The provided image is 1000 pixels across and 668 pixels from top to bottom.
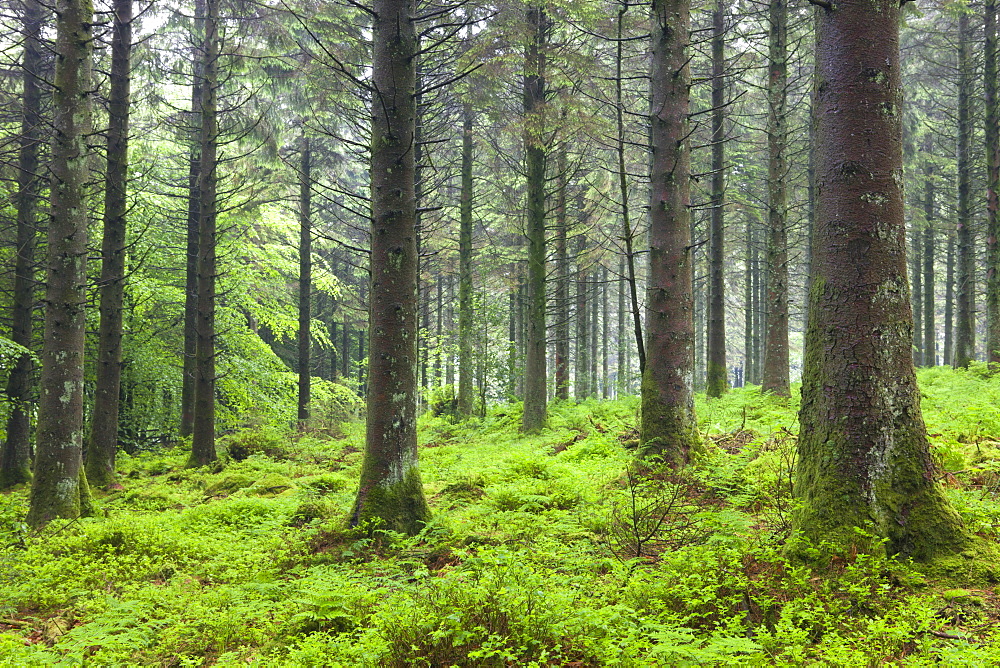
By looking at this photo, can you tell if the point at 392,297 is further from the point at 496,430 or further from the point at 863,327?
the point at 496,430

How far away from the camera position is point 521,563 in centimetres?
414

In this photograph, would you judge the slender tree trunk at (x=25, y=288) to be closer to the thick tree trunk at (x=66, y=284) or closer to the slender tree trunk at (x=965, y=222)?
the thick tree trunk at (x=66, y=284)

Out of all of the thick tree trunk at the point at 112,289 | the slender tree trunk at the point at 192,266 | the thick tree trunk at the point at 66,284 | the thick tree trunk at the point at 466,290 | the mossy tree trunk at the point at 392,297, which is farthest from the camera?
the thick tree trunk at the point at 466,290

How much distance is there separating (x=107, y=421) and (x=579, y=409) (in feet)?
34.9

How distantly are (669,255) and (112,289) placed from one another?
10.5 meters

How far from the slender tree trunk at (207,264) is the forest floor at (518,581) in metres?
4.06

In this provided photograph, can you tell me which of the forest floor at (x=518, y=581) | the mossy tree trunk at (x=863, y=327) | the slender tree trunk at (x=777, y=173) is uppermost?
the slender tree trunk at (x=777, y=173)

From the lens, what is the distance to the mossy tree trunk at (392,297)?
5891mm

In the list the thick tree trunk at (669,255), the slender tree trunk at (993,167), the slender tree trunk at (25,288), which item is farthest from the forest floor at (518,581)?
the slender tree trunk at (993,167)

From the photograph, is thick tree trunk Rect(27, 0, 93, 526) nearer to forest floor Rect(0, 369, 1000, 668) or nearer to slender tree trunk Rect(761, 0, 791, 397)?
forest floor Rect(0, 369, 1000, 668)

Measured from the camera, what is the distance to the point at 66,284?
25.5 feet

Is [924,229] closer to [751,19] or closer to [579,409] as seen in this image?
[751,19]

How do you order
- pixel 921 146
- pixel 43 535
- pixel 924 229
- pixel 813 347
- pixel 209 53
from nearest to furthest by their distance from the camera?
pixel 813 347 < pixel 43 535 < pixel 209 53 < pixel 924 229 < pixel 921 146

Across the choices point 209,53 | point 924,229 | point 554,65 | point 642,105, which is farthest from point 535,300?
point 924,229
